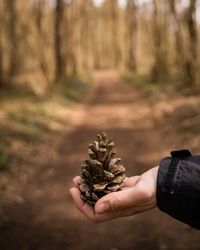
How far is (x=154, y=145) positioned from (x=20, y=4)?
13.6 meters

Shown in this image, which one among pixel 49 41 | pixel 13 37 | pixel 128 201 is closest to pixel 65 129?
pixel 13 37

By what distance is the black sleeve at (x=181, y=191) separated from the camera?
2072 millimetres

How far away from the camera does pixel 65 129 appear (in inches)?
531

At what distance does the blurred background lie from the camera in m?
6.00

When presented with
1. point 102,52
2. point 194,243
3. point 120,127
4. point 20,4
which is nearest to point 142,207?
point 194,243

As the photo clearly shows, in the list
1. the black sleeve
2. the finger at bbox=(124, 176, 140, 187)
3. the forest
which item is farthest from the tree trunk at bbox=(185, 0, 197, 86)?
the black sleeve

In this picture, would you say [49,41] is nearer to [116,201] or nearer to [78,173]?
[78,173]

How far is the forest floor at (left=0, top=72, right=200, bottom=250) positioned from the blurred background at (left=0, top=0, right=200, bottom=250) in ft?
0.05

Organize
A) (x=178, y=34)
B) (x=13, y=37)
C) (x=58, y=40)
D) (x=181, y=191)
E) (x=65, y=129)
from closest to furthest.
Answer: (x=181, y=191), (x=65, y=129), (x=178, y=34), (x=13, y=37), (x=58, y=40)

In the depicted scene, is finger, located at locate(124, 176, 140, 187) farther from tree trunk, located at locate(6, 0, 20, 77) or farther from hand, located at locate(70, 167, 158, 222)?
tree trunk, located at locate(6, 0, 20, 77)

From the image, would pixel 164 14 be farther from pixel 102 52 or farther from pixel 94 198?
pixel 102 52

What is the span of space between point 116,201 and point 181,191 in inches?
13.6

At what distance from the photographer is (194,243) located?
5621 mm

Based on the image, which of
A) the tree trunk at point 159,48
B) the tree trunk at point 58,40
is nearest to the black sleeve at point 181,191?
the tree trunk at point 58,40
